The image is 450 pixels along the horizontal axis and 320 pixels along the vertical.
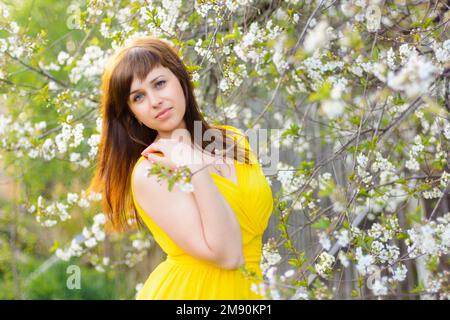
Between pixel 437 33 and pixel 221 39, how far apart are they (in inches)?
32.3

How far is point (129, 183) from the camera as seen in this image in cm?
239

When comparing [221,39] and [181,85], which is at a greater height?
[221,39]

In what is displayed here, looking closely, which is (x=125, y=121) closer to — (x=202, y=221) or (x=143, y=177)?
(x=143, y=177)

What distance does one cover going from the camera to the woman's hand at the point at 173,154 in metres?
2.06

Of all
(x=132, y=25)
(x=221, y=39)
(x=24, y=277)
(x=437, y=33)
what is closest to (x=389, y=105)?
(x=437, y=33)

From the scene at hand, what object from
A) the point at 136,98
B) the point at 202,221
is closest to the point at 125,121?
the point at 136,98

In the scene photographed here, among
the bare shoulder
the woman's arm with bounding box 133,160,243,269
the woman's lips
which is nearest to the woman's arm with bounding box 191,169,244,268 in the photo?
the woman's arm with bounding box 133,160,243,269

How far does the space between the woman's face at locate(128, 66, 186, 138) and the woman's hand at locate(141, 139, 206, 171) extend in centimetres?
8

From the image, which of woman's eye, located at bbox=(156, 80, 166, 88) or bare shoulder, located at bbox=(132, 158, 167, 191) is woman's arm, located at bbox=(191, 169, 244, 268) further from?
woman's eye, located at bbox=(156, 80, 166, 88)

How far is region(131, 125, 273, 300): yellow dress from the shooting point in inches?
80.7

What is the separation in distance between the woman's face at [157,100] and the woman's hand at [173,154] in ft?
0.26

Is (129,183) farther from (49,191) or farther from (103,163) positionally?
(49,191)

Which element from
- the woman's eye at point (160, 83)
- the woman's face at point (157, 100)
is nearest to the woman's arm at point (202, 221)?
the woman's face at point (157, 100)

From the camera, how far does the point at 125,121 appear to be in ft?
7.70
